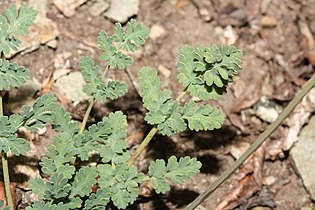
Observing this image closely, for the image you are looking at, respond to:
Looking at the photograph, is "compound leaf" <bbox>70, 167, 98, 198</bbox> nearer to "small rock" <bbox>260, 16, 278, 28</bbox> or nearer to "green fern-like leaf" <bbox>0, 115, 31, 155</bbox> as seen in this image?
"green fern-like leaf" <bbox>0, 115, 31, 155</bbox>

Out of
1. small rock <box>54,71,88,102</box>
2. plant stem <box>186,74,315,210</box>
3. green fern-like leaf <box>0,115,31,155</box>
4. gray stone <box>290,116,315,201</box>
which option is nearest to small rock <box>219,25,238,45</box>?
gray stone <box>290,116,315,201</box>

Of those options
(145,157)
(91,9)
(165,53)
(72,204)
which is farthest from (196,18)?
(72,204)

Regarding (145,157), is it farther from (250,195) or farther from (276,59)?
(276,59)

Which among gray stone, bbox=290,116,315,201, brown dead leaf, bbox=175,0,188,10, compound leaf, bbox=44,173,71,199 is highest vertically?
brown dead leaf, bbox=175,0,188,10

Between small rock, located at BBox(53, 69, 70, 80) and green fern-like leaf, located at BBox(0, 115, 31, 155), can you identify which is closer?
green fern-like leaf, located at BBox(0, 115, 31, 155)

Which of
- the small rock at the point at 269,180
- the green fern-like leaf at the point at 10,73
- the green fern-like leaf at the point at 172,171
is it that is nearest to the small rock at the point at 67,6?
the green fern-like leaf at the point at 10,73

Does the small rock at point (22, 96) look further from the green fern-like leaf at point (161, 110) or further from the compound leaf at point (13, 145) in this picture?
the green fern-like leaf at point (161, 110)
